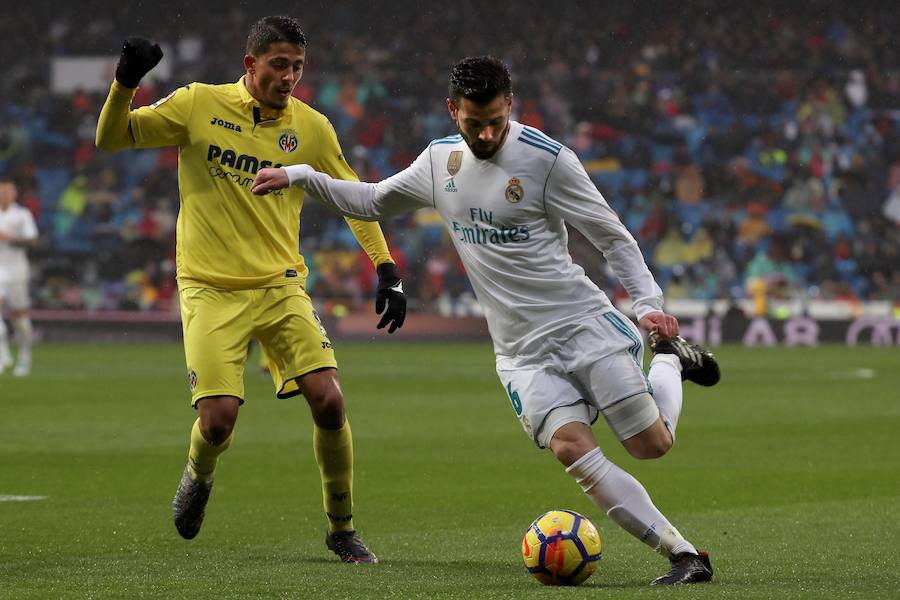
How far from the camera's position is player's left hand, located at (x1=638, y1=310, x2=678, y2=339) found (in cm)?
521

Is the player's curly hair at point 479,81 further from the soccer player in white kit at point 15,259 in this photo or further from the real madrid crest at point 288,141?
the soccer player in white kit at point 15,259

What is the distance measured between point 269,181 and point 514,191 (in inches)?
36.0

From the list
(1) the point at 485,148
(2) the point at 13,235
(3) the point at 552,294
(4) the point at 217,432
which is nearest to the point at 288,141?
(4) the point at 217,432

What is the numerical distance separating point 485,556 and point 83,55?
2733cm

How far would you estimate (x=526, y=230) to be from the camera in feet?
A: 17.9

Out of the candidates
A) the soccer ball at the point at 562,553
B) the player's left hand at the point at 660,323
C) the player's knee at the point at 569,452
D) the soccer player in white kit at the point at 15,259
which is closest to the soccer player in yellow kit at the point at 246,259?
the soccer ball at the point at 562,553

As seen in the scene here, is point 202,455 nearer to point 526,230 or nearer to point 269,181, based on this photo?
point 269,181

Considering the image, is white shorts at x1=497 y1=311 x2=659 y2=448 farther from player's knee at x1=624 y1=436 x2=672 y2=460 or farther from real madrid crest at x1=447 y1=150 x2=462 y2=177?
real madrid crest at x1=447 y1=150 x2=462 y2=177

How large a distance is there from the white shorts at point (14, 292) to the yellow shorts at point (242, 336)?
41.0 feet

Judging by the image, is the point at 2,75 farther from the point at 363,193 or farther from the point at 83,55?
the point at 363,193

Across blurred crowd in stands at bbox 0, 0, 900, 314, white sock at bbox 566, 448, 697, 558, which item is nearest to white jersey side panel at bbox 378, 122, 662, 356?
white sock at bbox 566, 448, 697, 558

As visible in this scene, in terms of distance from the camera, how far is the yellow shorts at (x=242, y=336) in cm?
628

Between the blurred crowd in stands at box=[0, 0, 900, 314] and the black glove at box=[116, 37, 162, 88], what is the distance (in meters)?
19.2

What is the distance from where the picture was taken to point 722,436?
Answer: 465 inches
